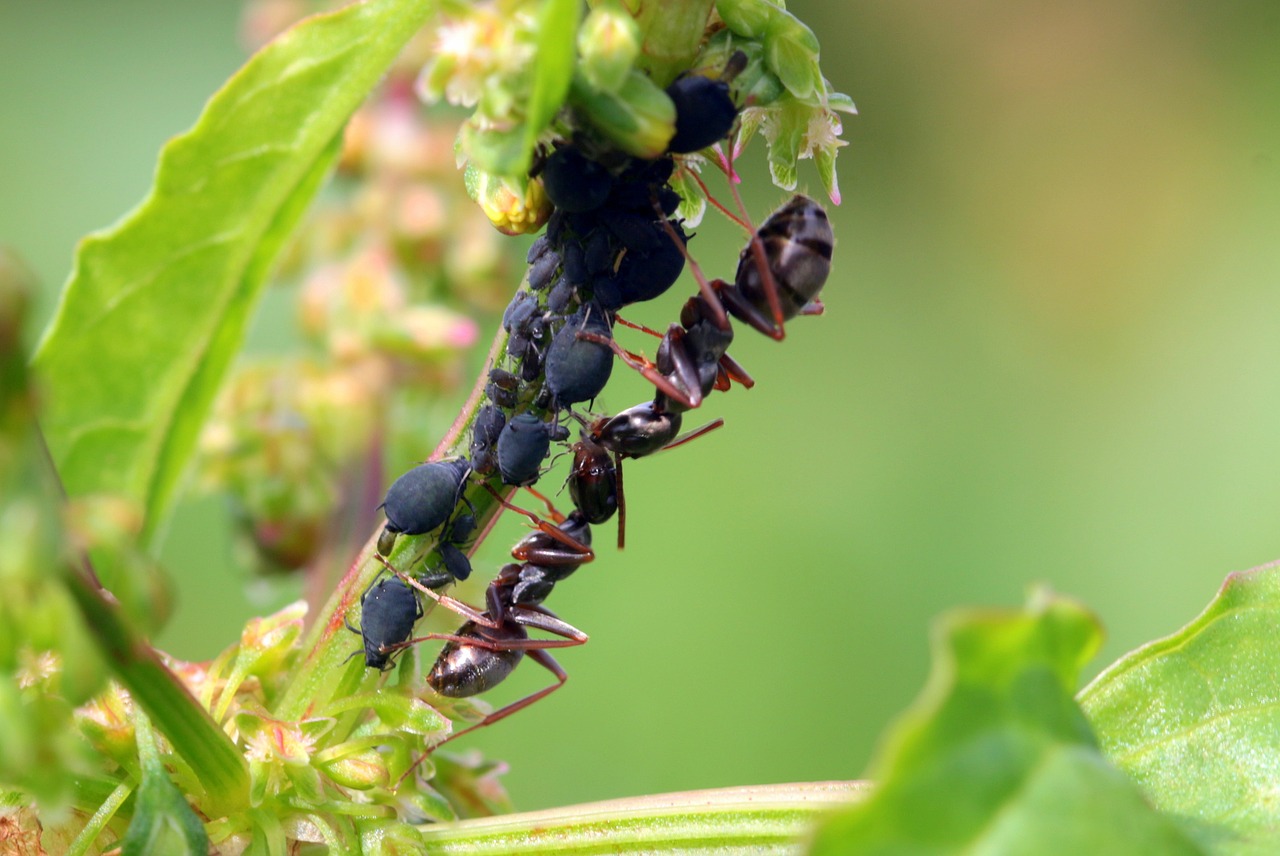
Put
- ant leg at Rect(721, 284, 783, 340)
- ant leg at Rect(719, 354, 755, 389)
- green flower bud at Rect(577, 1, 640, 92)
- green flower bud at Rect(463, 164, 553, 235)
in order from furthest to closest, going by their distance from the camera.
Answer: ant leg at Rect(719, 354, 755, 389) < ant leg at Rect(721, 284, 783, 340) < green flower bud at Rect(463, 164, 553, 235) < green flower bud at Rect(577, 1, 640, 92)

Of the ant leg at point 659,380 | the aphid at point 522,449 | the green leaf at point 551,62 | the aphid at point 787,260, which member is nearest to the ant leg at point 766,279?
the aphid at point 787,260

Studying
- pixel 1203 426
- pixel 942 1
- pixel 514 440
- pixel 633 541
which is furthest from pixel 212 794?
pixel 942 1

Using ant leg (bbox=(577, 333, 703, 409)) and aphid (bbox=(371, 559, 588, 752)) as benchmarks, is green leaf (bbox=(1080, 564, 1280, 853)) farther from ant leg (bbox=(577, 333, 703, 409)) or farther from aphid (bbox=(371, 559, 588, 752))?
aphid (bbox=(371, 559, 588, 752))

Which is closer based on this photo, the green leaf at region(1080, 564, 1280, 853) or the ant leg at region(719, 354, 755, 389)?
the green leaf at region(1080, 564, 1280, 853)

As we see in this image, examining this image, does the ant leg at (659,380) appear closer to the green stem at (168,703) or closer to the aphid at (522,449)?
the aphid at (522,449)

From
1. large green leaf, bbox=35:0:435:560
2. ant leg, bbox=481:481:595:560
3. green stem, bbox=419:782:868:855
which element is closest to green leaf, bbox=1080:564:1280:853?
green stem, bbox=419:782:868:855

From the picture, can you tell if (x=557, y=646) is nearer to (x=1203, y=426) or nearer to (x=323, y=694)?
(x=323, y=694)
